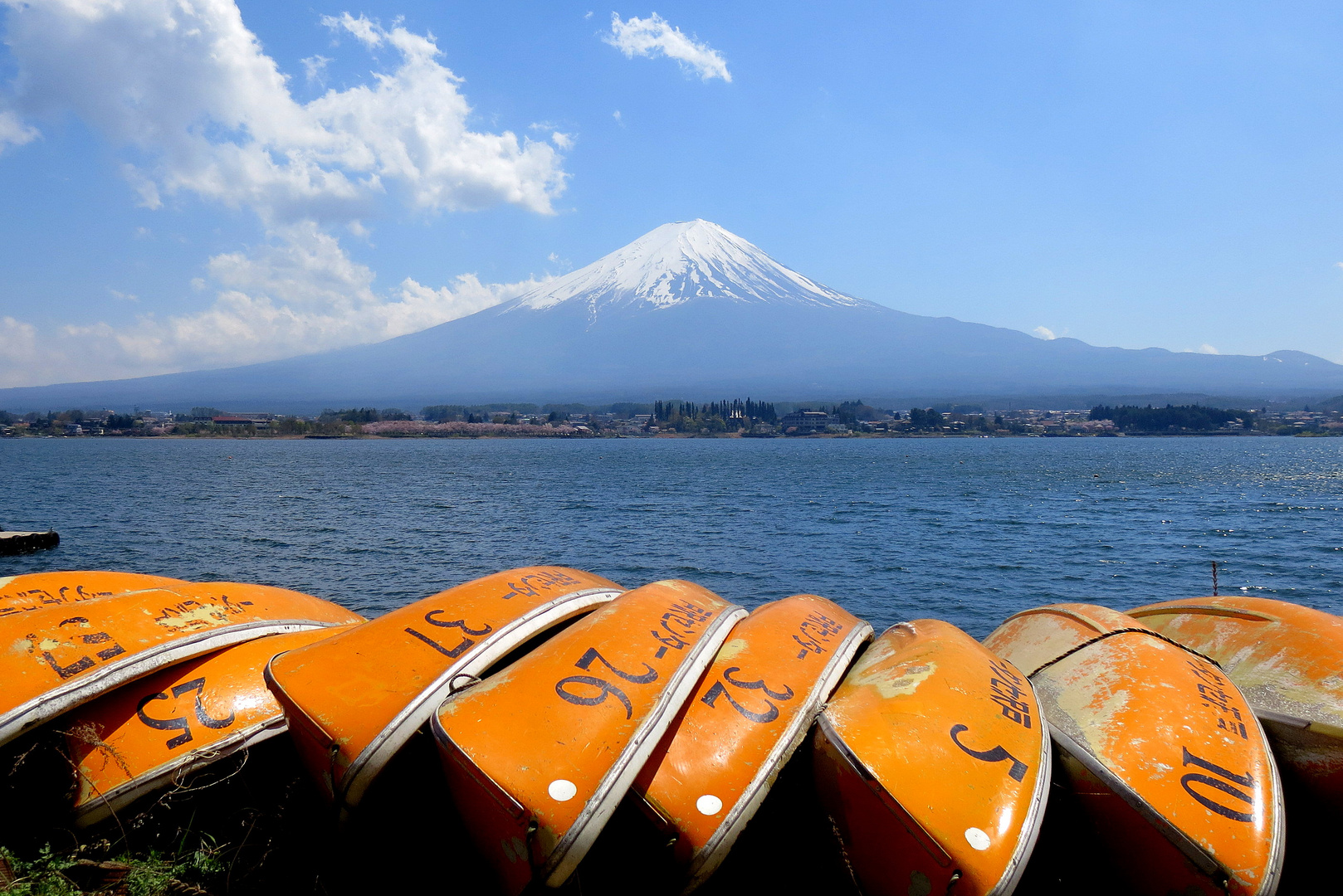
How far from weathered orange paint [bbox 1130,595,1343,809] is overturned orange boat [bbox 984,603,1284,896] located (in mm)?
337

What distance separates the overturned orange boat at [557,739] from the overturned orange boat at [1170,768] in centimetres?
241

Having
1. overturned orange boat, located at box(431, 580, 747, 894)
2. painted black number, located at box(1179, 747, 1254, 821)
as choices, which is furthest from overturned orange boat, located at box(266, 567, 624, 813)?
painted black number, located at box(1179, 747, 1254, 821)

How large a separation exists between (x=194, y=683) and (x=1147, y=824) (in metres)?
5.83

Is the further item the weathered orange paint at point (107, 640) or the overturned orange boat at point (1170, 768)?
the weathered orange paint at point (107, 640)

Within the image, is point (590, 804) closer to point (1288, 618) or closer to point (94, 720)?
point (94, 720)

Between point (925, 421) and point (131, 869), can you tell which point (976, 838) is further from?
point (925, 421)

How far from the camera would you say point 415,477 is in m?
57.8

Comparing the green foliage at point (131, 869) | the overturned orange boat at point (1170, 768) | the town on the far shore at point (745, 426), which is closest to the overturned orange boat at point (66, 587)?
the green foliage at point (131, 869)

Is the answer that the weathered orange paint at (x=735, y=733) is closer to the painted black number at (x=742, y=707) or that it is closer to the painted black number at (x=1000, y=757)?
the painted black number at (x=742, y=707)

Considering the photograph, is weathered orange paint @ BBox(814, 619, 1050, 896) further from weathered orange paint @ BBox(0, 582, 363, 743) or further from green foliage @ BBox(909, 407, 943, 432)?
green foliage @ BBox(909, 407, 943, 432)

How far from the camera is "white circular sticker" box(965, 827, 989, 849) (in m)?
3.86

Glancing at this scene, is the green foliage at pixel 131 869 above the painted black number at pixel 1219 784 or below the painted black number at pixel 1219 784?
below

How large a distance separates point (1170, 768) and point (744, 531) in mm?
24925

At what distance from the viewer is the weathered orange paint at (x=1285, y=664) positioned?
499 centimetres
